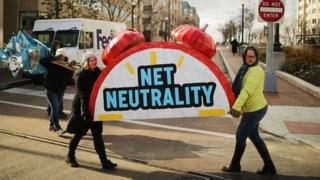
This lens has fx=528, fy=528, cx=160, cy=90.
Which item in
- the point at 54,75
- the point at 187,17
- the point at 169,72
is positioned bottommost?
the point at 54,75

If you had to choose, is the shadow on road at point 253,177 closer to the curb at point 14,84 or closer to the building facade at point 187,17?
the curb at point 14,84

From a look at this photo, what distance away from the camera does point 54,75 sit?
1038 cm

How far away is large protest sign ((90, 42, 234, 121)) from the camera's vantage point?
21.6 ft

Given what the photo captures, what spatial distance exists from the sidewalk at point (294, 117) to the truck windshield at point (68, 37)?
885cm

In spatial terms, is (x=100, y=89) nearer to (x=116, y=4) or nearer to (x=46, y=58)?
(x=46, y=58)

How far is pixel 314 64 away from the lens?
24.6m

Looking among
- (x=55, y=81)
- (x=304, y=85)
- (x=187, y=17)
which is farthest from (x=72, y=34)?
(x=187, y=17)

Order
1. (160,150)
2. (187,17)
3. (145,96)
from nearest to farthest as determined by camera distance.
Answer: (145,96) → (160,150) → (187,17)

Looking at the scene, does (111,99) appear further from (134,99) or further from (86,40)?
(86,40)

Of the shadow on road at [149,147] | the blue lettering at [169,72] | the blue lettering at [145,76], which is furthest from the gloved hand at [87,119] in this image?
the shadow on road at [149,147]

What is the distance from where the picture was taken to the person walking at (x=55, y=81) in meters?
10.2

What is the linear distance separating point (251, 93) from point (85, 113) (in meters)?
2.23

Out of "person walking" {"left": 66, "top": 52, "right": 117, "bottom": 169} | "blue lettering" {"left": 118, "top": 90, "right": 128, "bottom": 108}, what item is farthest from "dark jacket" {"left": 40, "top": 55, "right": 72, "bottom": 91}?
"blue lettering" {"left": 118, "top": 90, "right": 128, "bottom": 108}

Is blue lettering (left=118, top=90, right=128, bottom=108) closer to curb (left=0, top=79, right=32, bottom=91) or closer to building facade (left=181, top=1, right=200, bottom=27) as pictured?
curb (left=0, top=79, right=32, bottom=91)
